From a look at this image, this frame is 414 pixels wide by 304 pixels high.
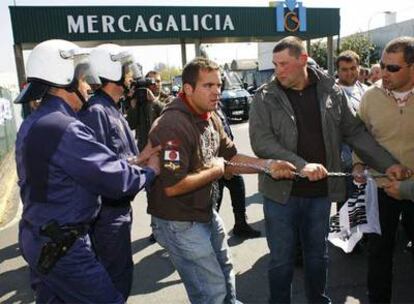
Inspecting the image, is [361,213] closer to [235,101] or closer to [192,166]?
[192,166]

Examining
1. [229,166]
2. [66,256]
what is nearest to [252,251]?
[229,166]

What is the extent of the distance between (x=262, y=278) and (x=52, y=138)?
9.48ft

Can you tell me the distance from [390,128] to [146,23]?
56.5 feet

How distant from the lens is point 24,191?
2322mm

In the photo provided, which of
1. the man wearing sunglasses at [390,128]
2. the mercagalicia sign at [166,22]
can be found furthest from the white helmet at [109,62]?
the mercagalicia sign at [166,22]

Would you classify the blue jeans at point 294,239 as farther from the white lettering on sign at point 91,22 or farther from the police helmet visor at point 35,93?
the white lettering on sign at point 91,22

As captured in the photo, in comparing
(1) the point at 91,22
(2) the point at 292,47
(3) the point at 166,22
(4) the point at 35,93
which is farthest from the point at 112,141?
(3) the point at 166,22

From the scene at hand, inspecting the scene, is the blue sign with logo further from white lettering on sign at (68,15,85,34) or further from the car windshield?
white lettering on sign at (68,15,85,34)

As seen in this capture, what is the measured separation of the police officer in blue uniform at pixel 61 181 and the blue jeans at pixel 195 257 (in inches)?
18.8

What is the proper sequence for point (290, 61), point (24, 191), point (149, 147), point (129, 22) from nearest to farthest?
point (24, 191)
point (149, 147)
point (290, 61)
point (129, 22)

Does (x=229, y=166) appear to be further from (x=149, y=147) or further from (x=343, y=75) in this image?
(x=343, y=75)

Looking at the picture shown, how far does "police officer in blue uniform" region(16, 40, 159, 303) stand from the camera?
2186mm

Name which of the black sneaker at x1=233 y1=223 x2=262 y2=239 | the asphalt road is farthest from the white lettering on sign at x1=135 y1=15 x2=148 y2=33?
the black sneaker at x1=233 y1=223 x2=262 y2=239

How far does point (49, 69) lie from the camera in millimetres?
2400
